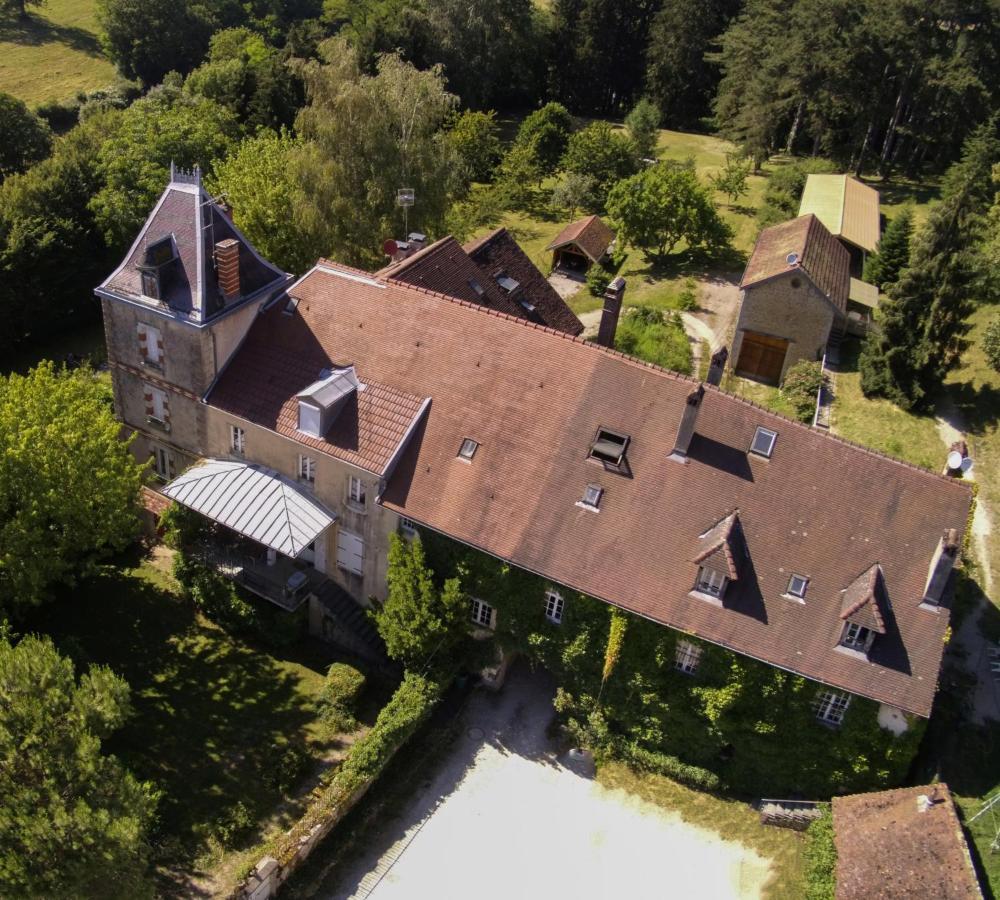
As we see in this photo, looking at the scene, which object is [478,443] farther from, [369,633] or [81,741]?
[81,741]

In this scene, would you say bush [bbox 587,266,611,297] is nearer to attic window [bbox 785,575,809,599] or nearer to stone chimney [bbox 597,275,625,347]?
stone chimney [bbox 597,275,625,347]

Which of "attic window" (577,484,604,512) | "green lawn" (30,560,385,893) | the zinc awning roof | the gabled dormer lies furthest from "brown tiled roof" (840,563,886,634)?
the zinc awning roof

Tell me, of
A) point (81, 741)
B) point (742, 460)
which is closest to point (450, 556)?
point (742, 460)

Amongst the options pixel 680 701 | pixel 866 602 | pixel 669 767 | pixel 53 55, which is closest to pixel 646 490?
pixel 680 701

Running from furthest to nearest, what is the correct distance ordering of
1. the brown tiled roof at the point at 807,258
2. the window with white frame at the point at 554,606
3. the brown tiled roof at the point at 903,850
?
the brown tiled roof at the point at 807,258
the window with white frame at the point at 554,606
the brown tiled roof at the point at 903,850

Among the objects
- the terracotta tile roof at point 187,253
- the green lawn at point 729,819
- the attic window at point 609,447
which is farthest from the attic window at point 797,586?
the terracotta tile roof at point 187,253

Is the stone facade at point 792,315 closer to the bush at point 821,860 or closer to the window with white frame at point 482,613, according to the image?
the window with white frame at point 482,613
